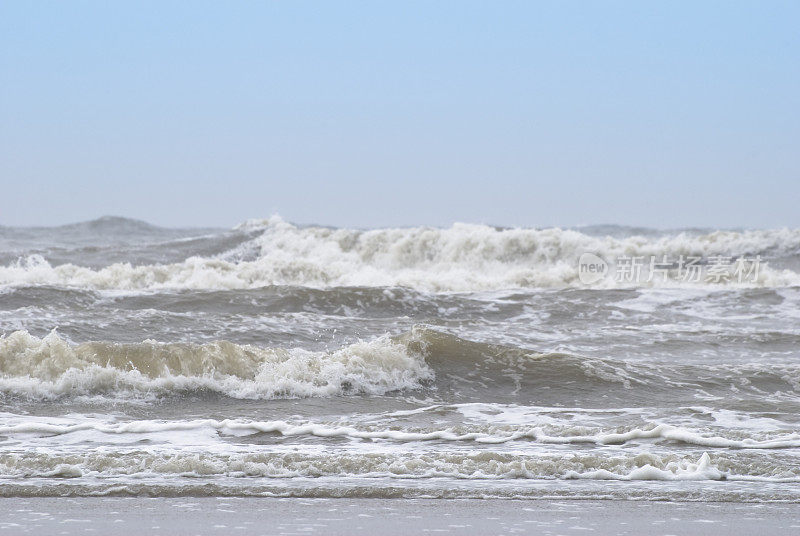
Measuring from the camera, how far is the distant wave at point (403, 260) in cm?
1517

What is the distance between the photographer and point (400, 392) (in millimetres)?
7203

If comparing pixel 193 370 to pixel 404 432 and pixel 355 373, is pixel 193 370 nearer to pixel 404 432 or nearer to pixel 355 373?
pixel 355 373

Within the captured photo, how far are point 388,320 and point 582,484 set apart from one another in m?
6.30

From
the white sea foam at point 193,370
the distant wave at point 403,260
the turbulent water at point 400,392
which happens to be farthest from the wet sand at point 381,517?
the distant wave at point 403,260

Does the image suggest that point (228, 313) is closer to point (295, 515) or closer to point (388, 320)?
→ point (388, 320)

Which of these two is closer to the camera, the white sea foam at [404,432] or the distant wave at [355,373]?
the white sea foam at [404,432]

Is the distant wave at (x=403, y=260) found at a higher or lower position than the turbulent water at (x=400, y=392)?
higher

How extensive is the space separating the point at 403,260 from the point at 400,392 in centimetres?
1336

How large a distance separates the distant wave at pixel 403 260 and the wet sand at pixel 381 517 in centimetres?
908

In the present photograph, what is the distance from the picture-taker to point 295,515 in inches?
161

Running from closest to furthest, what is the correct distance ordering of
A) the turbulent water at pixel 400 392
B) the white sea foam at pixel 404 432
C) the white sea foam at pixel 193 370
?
the turbulent water at pixel 400 392 < the white sea foam at pixel 404 432 < the white sea foam at pixel 193 370

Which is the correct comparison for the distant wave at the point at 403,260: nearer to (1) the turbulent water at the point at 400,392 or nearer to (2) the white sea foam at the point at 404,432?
(1) the turbulent water at the point at 400,392

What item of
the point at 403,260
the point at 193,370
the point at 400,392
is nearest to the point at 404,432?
the point at 400,392

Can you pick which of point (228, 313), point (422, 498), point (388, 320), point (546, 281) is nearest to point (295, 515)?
point (422, 498)
